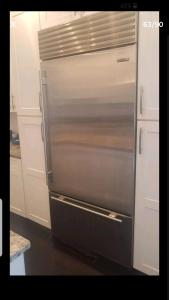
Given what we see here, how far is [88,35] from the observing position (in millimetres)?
1220

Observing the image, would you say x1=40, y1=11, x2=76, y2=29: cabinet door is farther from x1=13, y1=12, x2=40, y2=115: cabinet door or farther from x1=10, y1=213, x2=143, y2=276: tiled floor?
x1=10, y1=213, x2=143, y2=276: tiled floor

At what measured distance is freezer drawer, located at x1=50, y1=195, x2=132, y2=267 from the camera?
135cm

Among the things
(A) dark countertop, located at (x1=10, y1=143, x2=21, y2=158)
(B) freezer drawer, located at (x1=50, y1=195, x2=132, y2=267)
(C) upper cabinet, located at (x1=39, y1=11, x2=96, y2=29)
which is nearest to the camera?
(C) upper cabinet, located at (x1=39, y1=11, x2=96, y2=29)

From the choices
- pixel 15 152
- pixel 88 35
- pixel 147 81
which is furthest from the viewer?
pixel 15 152

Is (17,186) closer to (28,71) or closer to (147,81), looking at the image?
(28,71)

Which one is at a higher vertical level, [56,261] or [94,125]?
[94,125]

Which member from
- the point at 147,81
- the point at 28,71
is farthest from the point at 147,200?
the point at 28,71

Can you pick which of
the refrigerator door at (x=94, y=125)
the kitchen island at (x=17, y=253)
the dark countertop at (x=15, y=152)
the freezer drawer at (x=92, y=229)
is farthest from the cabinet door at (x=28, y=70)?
the kitchen island at (x=17, y=253)

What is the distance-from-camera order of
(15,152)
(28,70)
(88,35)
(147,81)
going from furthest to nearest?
(15,152)
(28,70)
(88,35)
(147,81)

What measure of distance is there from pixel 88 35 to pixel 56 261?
52.2 inches

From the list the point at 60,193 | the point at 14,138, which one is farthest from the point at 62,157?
the point at 14,138

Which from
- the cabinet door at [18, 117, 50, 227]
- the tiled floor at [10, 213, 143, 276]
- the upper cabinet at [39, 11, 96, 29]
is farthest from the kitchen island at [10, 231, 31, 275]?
the cabinet door at [18, 117, 50, 227]

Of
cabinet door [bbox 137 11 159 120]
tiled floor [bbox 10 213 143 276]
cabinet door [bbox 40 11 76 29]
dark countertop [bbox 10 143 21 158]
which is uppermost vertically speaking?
cabinet door [bbox 40 11 76 29]
